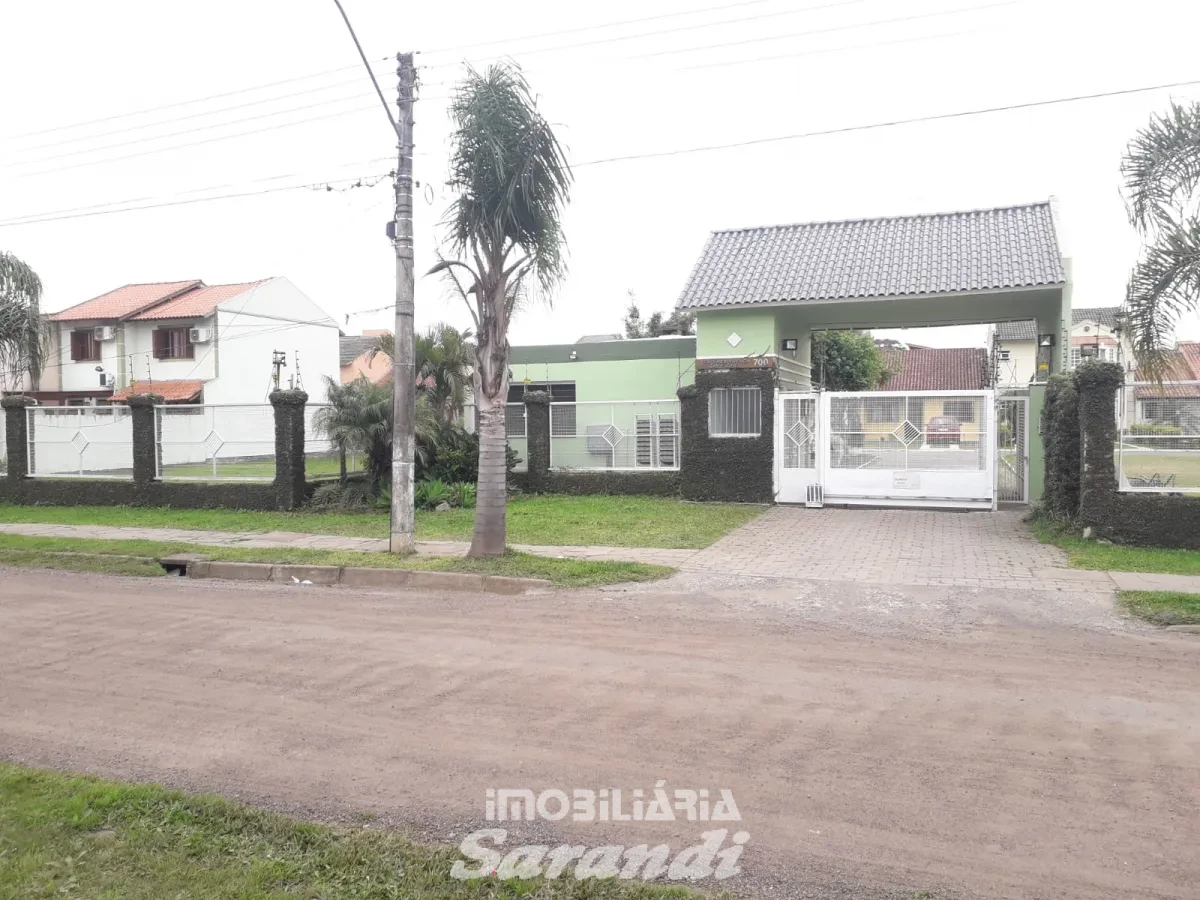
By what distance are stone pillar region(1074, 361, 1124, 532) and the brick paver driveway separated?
2.67ft

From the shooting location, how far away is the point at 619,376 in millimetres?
23375

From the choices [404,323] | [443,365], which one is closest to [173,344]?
[443,365]

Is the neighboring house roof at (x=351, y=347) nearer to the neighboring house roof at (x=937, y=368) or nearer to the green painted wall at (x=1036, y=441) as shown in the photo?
the neighboring house roof at (x=937, y=368)

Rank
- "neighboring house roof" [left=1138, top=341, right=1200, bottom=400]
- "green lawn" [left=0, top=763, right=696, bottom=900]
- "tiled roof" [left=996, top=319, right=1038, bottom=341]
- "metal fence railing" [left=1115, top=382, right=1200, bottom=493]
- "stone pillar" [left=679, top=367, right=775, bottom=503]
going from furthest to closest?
"tiled roof" [left=996, top=319, right=1038, bottom=341]
"stone pillar" [left=679, top=367, right=775, bottom=503]
"metal fence railing" [left=1115, top=382, right=1200, bottom=493]
"neighboring house roof" [left=1138, top=341, right=1200, bottom=400]
"green lawn" [left=0, top=763, right=696, bottom=900]

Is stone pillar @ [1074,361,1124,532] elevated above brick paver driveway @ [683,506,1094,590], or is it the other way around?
stone pillar @ [1074,361,1124,532]

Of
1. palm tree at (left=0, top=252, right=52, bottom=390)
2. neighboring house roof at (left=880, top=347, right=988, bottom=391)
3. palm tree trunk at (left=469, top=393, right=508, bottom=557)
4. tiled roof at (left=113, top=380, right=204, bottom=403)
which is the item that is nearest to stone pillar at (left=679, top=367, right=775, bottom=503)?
palm tree trunk at (left=469, top=393, right=508, bottom=557)

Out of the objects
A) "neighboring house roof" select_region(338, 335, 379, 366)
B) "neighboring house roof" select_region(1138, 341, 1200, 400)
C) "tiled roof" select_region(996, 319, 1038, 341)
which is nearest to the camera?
"neighboring house roof" select_region(1138, 341, 1200, 400)

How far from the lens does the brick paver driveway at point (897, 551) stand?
10.3 meters

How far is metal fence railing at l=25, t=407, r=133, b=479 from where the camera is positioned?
1969cm

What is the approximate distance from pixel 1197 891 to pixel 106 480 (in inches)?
803

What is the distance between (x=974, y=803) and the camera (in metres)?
4.29

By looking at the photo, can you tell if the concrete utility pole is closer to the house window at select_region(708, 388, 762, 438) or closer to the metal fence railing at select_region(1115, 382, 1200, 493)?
the house window at select_region(708, 388, 762, 438)

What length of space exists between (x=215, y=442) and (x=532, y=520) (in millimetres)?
7482

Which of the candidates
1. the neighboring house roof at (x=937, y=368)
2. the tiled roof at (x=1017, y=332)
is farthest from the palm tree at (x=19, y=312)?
the neighboring house roof at (x=937, y=368)
